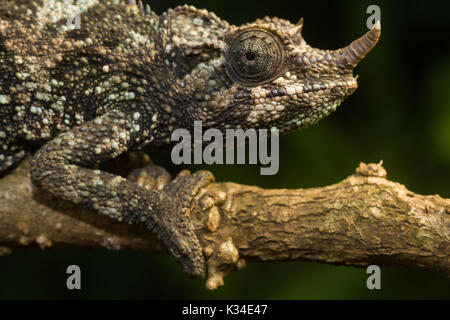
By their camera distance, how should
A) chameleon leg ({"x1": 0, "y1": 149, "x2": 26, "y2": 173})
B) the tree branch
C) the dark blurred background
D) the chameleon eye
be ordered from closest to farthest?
the tree branch, the chameleon eye, chameleon leg ({"x1": 0, "y1": 149, "x2": 26, "y2": 173}), the dark blurred background

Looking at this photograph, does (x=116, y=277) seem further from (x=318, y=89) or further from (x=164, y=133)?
(x=318, y=89)

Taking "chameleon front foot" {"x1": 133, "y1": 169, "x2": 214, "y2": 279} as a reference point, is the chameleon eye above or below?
above

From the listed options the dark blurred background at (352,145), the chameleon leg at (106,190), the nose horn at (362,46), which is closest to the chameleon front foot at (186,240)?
the chameleon leg at (106,190)

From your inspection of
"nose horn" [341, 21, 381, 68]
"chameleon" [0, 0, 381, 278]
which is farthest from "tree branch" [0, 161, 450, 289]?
"nose horn" [341, 21, 381, 68]

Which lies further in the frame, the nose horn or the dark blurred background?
the dark blurred background

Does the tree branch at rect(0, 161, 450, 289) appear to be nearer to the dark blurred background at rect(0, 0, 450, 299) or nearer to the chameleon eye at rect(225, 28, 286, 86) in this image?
the chameleon eye at rect(225, 28, 286, 86)

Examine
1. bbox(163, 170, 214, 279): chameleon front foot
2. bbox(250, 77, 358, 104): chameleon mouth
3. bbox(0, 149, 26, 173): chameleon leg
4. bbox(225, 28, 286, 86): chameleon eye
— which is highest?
bbox(225, 28, 286, 86): chameleon eye

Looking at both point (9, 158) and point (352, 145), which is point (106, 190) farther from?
point (352, 145)
